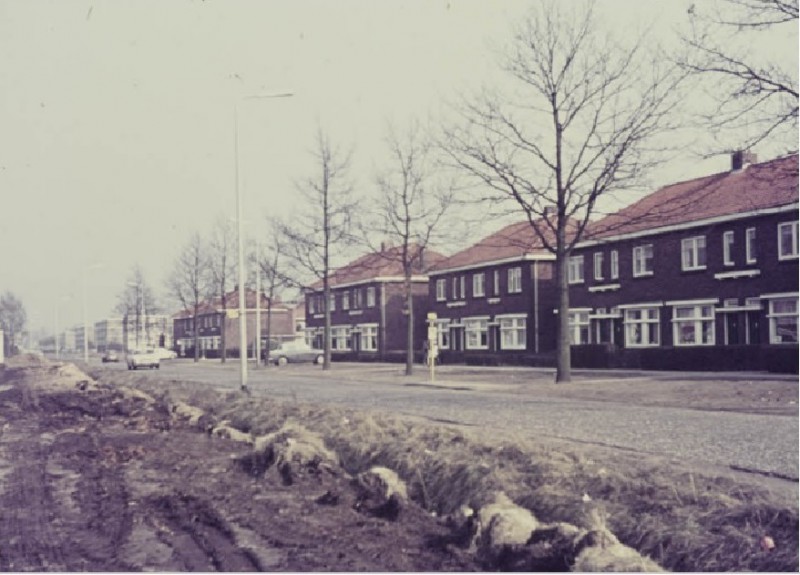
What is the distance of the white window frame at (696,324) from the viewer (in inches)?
1487

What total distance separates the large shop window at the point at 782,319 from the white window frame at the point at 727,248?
2.83m

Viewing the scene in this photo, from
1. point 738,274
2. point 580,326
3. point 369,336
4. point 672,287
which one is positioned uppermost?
point 738,274

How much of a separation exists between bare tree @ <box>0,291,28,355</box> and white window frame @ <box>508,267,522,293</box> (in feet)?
170

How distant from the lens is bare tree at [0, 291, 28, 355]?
85.1 meters

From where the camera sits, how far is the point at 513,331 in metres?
52.5

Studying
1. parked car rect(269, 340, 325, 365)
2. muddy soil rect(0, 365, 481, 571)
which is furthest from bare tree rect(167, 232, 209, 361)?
muddy soil rect(0, 365, 481, 571)

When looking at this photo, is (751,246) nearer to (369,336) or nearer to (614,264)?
(614,264)

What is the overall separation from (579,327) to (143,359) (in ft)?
91.4

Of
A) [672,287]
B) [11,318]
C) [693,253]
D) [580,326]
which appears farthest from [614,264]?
[11,318]

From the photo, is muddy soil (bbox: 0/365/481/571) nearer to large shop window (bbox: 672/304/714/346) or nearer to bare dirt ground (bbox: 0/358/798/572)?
bare dirt ground (bbox: 0/358/798/572)

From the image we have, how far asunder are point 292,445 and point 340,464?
0.71 meters

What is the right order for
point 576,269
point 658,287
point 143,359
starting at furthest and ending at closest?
1. point 143,359
2. point 576,269
3. point 658,287

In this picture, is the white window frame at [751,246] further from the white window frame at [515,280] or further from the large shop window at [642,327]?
the white window frame at [515,280]

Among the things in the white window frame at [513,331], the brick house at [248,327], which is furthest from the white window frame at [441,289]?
the brick house at [248,327]
